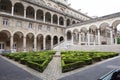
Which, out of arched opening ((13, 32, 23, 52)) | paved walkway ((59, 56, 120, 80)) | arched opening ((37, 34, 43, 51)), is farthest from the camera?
arched opening ((37, 34, 43, 51))

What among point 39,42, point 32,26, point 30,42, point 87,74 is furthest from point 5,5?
point 87,74

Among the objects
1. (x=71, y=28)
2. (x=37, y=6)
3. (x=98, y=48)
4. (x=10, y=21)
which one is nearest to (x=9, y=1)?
(x=10, y=21)

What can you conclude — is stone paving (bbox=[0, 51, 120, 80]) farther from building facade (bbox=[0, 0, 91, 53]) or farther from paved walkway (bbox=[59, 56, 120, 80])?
building facade (bbox=[0, 0, 91, 53])

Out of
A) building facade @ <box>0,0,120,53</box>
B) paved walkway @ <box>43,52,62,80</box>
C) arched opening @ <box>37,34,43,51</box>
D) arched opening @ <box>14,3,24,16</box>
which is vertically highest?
arched opening @ <box>14,3,24,16</box>

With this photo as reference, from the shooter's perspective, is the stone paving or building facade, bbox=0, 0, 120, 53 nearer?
the stone paving

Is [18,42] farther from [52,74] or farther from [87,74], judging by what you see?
[87,74]

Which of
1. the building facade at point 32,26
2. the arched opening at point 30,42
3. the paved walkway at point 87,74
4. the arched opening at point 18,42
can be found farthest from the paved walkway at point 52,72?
the arched opening at point 30,42

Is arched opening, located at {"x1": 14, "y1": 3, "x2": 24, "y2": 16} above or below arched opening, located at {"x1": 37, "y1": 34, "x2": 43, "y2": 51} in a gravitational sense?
above

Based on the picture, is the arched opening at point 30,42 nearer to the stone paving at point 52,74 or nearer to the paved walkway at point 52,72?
the paved walkway at point 52,72

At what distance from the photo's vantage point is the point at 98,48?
2788 centimetres

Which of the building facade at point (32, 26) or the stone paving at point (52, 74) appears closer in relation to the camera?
the stone paving at point (52, 74)

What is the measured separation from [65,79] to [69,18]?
122ft

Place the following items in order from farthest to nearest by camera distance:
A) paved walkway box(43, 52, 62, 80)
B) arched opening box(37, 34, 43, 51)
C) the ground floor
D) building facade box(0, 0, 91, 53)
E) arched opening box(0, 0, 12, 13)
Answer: arched opening box(37, 34, 43, 51) → arched opening box(0, 0, 12, 13) → the ground floor → building facade box(0, 0, 91, 53) → paved walkway box(43, 52, 62, 80)

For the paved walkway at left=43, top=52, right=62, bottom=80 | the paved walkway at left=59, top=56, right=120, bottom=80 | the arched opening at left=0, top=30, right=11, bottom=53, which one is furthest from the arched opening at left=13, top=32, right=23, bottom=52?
the paved walkway at left=59, top=56, right=120, bottom=80
